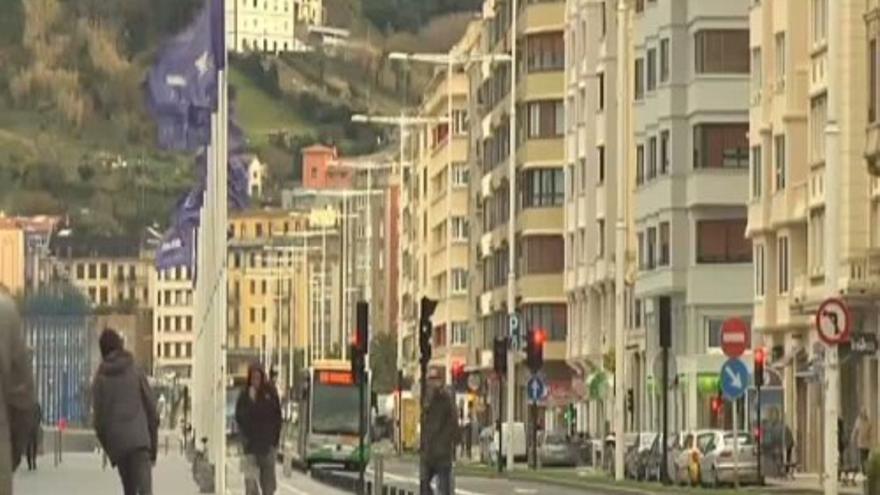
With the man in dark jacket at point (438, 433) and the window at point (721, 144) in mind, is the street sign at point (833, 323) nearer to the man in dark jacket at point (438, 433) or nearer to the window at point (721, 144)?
the man in dark jacket at point (438, 433)

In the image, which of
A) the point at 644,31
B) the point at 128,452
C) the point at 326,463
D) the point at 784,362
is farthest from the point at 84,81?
the point at 128,452

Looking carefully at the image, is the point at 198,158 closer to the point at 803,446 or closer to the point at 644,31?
the point at 803,446

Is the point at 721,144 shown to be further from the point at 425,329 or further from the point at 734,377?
the point at 425,329

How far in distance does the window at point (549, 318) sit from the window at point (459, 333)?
3556cm

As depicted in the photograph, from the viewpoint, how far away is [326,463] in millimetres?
107500

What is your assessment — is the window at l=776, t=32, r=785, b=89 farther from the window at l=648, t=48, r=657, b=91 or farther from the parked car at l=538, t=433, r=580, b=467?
the parked car at l=538, t=433, r=580, b=467

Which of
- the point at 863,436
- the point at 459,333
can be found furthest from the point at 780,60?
the point at 459,333

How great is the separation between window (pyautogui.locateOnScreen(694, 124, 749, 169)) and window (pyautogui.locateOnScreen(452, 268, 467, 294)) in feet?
264

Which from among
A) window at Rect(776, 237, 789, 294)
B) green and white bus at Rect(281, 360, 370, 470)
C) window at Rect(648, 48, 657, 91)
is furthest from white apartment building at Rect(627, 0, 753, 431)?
green and white bus at Rect(281, 360, 370, 470)

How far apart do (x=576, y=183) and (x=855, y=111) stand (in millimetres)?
53965

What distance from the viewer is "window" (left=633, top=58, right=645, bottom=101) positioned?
12343 cm

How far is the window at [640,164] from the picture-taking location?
123 m

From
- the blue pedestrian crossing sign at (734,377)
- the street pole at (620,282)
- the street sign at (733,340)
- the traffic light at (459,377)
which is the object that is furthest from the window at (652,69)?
the blue pedestrian crossing sign at (734,377)

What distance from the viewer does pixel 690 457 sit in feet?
271
